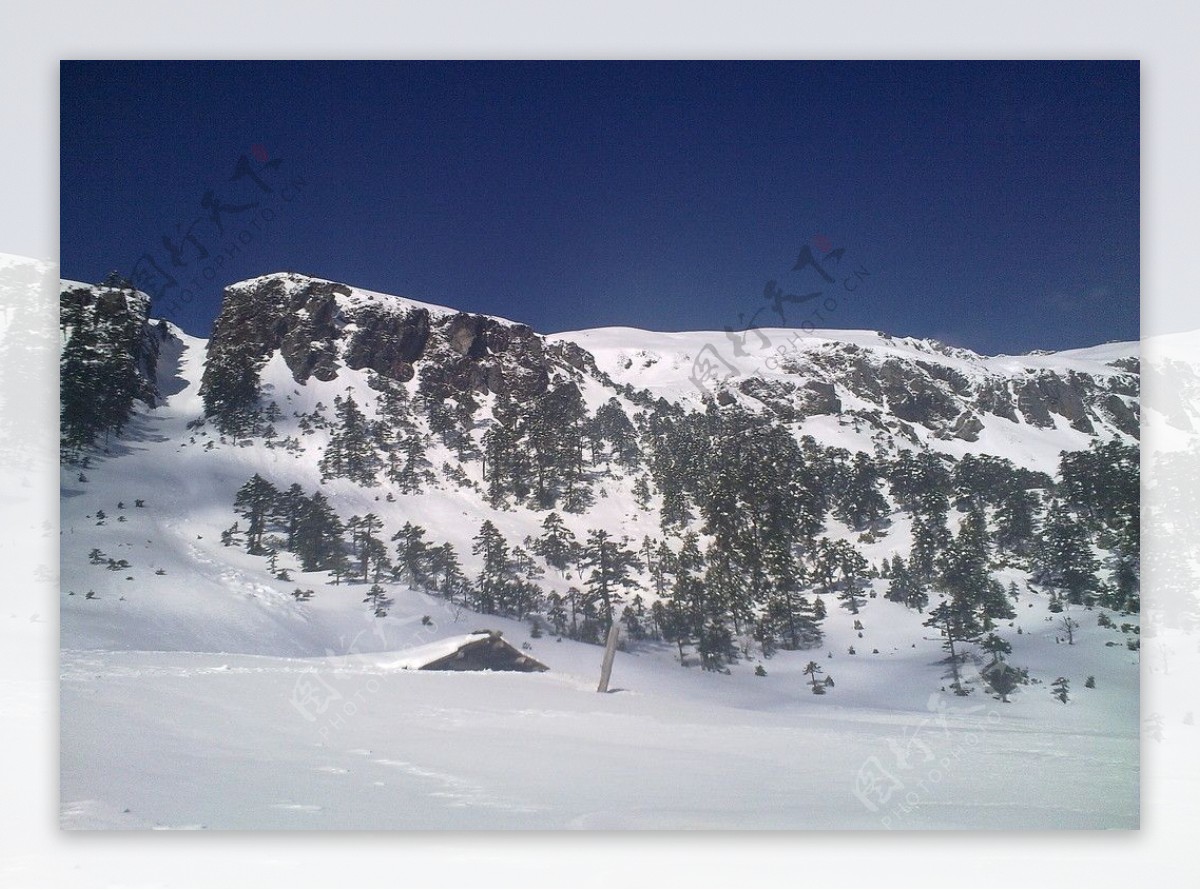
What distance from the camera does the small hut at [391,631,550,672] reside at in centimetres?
Answer: 434

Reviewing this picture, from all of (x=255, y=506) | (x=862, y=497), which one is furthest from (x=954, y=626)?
(x=255, y=506)

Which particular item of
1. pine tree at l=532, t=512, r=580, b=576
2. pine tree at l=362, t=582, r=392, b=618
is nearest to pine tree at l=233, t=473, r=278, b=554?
pine tree at l=362, t=582, r=392, b=618

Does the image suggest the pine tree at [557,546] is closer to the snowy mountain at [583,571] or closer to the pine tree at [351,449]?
the snowy mountain at [583,571]

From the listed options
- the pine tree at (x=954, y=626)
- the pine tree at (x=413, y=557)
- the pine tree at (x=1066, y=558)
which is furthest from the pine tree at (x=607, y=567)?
the pine tree at (x=1066, y=558)

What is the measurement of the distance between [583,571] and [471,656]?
824 millimetres

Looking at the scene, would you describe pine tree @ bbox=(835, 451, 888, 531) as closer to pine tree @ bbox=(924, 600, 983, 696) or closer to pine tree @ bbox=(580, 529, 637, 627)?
pine tree @ bbox=(924, 600, 983, 696)

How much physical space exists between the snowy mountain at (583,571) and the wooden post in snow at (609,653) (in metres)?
0.06

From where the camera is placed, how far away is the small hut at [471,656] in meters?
4.34

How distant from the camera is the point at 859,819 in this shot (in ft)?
13.4

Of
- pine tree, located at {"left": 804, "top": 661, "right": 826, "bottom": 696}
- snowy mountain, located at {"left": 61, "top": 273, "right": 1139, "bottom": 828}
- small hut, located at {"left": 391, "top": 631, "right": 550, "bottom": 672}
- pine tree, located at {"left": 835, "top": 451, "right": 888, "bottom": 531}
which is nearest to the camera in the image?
snowy mountain, located at {"left": 61, "top": 273, "right": 1139, "bottom": 828}

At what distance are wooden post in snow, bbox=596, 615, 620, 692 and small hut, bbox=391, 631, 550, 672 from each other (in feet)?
1.13

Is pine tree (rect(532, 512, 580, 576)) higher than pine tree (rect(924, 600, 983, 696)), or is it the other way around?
pine tree (rect(532, 512, 580, 576))
